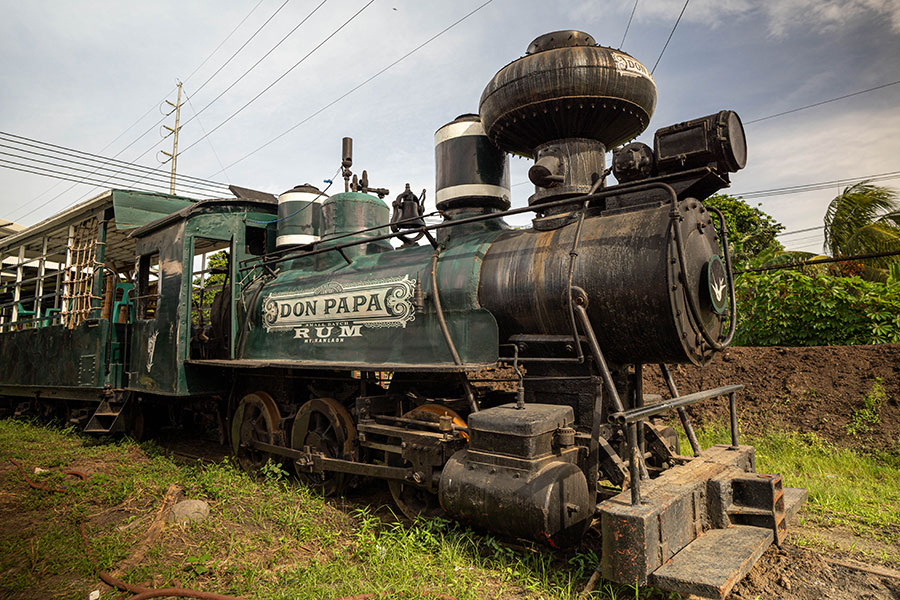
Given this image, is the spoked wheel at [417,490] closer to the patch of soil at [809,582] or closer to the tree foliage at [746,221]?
the patch of soil at [809,582]

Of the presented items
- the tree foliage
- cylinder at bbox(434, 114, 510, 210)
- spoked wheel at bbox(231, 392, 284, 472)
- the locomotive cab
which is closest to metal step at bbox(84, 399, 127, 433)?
the locomotive cab

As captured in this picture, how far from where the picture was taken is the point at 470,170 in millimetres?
4914

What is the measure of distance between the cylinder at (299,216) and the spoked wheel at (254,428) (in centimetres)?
187

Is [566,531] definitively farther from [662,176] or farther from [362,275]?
[362,275]

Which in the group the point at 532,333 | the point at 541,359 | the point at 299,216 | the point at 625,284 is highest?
the point at 299,216

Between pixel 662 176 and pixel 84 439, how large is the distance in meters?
8.54

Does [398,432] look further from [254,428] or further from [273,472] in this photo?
[254,428]

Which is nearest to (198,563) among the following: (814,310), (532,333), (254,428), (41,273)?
(254,428)

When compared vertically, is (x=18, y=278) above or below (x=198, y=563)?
above

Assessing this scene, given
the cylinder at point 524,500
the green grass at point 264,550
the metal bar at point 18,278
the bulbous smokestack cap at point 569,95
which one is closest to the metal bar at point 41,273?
the metal bar at point 18,278

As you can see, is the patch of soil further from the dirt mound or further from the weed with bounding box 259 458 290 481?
the weed with bounding box 259 458 290 481

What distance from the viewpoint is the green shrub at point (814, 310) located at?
7.73m

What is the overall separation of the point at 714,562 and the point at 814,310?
6.85 m

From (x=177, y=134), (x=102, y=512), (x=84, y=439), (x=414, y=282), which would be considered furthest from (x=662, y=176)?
(x=177, y=134)
